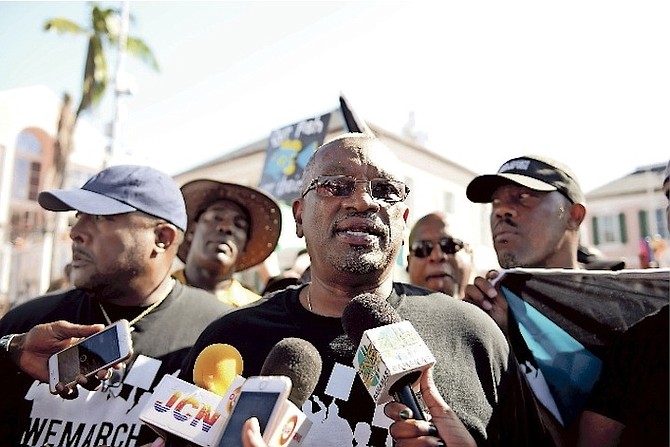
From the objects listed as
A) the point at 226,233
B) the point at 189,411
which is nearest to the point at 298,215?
the point at 189,411

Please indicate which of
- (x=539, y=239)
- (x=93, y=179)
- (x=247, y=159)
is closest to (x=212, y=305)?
(x=93, y=179)

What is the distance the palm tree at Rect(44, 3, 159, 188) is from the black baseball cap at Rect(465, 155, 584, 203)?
653 inches

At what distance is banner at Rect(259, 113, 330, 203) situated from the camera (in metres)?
6.83

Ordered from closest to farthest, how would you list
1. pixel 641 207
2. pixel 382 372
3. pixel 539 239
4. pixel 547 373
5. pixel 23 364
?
pixel 382 372 → pixel 547 373 → pixel 23 364 → pixel 539 239 → pixel 641 207

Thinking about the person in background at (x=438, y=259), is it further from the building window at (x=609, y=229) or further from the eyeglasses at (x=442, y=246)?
the building window at (x=609, y=229)

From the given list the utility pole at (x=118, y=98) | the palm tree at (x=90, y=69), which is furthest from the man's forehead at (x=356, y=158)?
the palm tree at (x=90, y=69)

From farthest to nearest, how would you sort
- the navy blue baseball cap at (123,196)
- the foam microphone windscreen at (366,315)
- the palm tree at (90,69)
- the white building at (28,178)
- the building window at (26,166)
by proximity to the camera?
the building window at (26,166) < the white building at (28,178) < the palm tree at (90,69) < the navy blue baseball cap at (123,196) < the foam microphone windscreen at (366,315)

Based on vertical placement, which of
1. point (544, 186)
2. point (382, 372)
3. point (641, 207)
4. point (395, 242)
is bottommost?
point (382, 372)

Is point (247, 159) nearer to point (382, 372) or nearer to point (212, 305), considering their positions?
point (212, 305)

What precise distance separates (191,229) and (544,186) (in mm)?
2833

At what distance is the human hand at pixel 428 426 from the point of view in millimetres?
1476

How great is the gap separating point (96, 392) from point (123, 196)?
971 mm

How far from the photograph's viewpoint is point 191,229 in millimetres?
4824

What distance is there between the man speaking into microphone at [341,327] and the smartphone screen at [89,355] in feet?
0.92
